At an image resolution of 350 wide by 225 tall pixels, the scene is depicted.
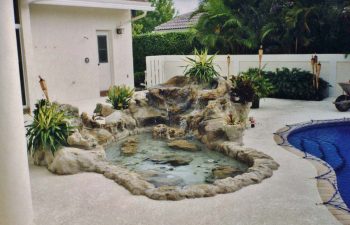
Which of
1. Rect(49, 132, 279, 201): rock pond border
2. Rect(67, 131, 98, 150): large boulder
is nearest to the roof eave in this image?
Rect(67, 131, 98, 150): large boulder

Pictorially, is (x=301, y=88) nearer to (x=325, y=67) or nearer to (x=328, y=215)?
(x=325, y=67)

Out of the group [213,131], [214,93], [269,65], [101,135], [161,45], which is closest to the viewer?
[213,131]

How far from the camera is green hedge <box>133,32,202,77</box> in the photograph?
59.0 feet

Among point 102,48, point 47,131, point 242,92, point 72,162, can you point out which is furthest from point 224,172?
point 102,48

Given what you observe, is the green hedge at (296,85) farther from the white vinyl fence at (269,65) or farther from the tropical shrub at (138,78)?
the tropical shrub at (138,78)

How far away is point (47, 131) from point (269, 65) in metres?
9.62

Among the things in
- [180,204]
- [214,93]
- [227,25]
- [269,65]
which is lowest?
[180,204]

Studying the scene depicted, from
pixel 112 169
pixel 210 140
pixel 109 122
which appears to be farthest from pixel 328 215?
pixel 109 122

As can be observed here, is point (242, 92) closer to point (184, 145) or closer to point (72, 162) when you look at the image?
point (184, 145)

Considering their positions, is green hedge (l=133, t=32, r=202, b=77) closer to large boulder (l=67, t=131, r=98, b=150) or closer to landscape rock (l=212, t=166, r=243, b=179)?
large boulder (l=67, t=131, r=98, b=150)

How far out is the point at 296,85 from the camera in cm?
1312

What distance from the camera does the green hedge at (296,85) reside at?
1294 cm

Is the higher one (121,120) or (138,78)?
(138,78)

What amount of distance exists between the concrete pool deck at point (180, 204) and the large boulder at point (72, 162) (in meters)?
0.15
